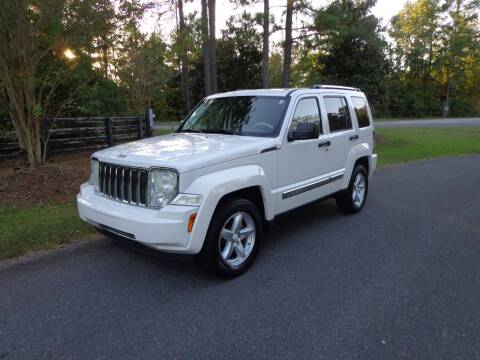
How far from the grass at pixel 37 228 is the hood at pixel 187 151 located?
57.3 inches

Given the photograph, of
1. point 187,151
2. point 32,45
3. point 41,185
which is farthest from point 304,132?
point 32,45

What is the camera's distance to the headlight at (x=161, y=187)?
3395 mm

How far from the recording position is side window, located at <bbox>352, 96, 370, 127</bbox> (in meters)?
6.15

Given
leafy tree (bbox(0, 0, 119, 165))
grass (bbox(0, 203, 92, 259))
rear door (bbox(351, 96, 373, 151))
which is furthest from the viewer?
leafy tree (bbox(0, 0, 119, 165))

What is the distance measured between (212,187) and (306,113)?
2.03 metres

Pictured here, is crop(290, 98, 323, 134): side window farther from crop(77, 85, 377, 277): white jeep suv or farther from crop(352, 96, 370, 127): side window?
crop(352, 96, 370, 127): side window

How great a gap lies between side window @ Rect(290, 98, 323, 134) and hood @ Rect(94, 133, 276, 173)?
0.56 meters

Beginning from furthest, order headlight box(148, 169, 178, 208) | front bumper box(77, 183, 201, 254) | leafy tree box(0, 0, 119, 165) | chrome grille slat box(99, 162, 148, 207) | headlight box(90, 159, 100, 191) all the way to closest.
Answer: leafy tree box(0, 0, 119, 165)
headlight box(90, 159, 100, 191)
chrome grille slat box(99, 162, 148, 207)
headlight box(148, 169, 178, 208)
front bumper box(77, 183, 201, 254)

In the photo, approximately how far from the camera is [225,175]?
11.9 ft

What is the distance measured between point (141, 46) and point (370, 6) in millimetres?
11920

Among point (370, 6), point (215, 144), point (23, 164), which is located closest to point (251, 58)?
→ point (370, 6)

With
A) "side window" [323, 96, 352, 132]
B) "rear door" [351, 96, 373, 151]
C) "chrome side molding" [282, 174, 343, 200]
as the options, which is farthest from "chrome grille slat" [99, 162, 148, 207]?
"rear door" [351, 96, 373, 151]

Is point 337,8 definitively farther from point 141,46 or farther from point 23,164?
point 23,164

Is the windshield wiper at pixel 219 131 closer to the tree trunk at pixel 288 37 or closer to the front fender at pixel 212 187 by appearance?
the front fender at pixel 212 187
